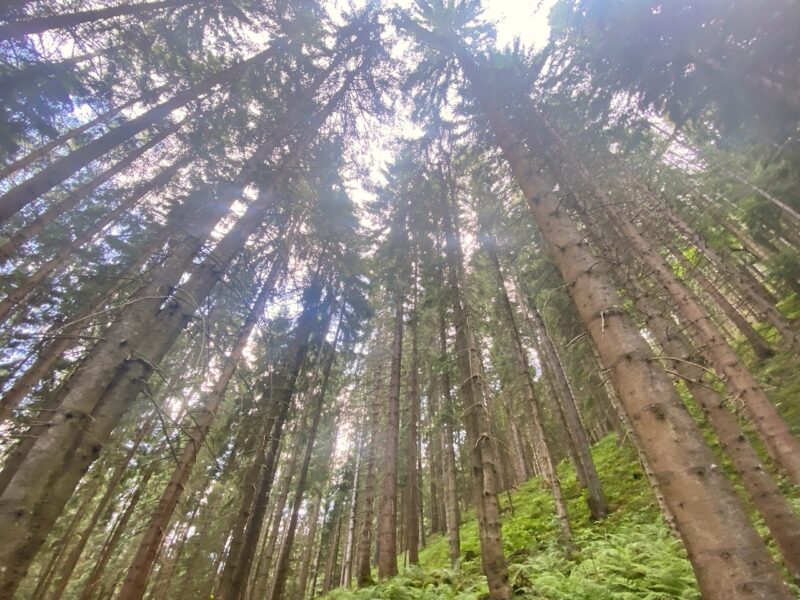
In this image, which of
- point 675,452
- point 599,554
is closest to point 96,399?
point 675,452

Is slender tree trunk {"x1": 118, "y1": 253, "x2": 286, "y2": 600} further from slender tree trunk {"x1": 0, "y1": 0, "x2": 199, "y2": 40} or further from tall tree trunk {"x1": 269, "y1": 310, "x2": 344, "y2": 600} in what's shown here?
slender tree trunk {"x1": 0, "y1": 0, "x2": 199, "y2": 40}

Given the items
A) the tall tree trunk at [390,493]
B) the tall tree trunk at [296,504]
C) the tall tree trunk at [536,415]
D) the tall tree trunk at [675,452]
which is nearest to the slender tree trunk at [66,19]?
the tall tree trunk at [675,452]

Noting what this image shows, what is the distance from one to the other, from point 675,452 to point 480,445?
Result: 16.5ft

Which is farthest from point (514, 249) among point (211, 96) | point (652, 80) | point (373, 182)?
point (211, 96)

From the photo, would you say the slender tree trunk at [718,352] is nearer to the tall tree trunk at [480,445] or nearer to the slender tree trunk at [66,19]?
the tall tree trunk at [480,445]

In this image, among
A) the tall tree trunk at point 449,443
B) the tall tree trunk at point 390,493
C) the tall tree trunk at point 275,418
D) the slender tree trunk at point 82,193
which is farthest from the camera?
the tall tree trunk at point 449,443

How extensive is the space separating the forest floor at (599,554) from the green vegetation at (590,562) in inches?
0.6

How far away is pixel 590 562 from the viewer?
6.89m

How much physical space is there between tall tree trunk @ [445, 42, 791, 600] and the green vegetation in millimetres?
3427

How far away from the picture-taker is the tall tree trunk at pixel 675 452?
2371mm

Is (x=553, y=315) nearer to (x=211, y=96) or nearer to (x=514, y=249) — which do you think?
(x=514, y=249)

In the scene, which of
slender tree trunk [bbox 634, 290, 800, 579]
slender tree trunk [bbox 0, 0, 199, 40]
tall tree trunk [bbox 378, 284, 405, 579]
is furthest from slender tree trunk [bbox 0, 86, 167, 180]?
slender tree trunk [bbox 634, 290, 800, 579]

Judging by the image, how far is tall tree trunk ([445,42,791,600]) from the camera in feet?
7.78

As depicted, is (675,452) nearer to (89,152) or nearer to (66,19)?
(89,152)
